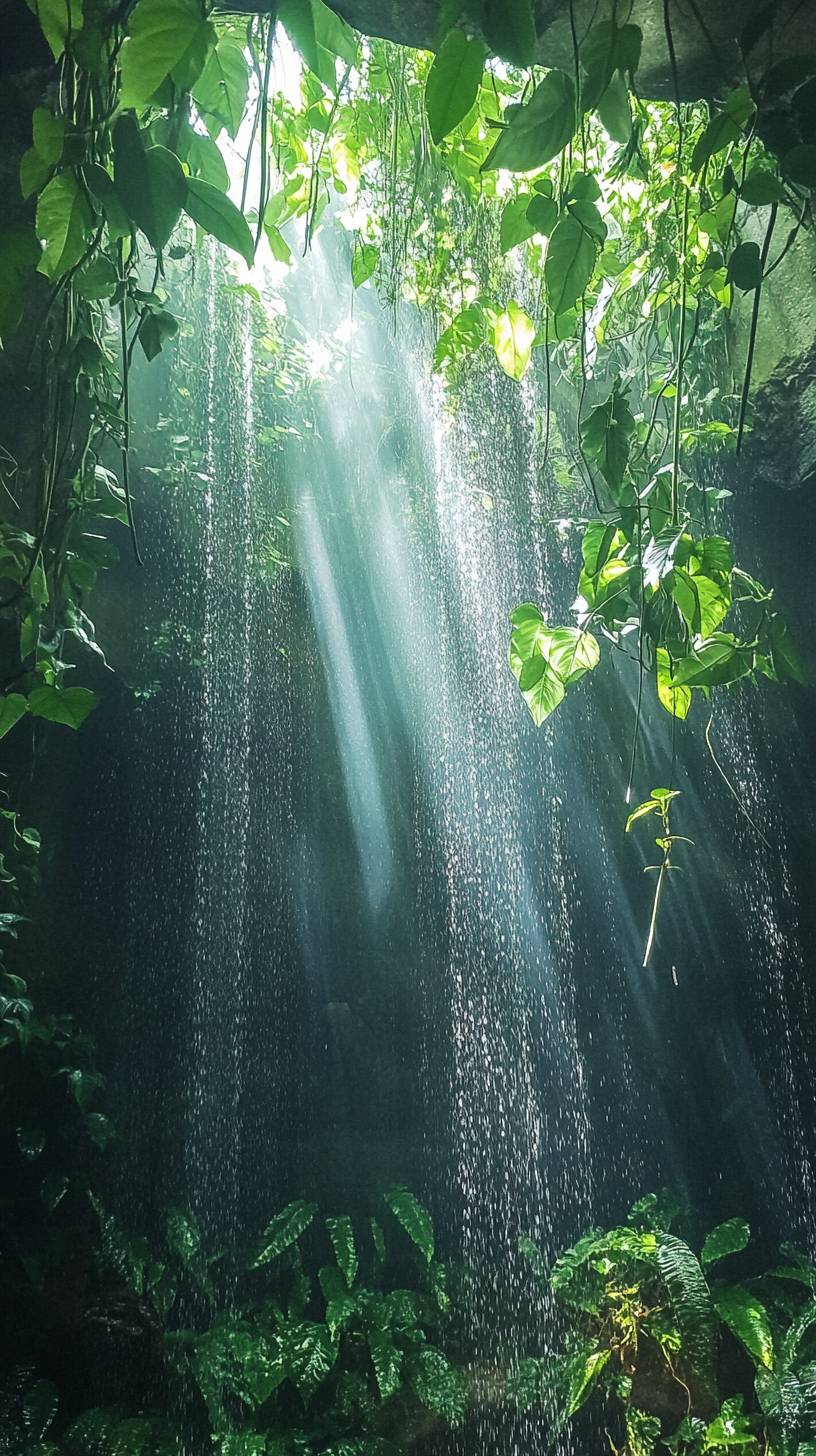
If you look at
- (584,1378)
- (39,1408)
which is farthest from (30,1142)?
(584,1378)

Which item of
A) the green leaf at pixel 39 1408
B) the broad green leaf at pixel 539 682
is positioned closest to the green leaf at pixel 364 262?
the broad green leaf at pixel 539 682

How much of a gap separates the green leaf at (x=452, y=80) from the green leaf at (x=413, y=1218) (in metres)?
4.56

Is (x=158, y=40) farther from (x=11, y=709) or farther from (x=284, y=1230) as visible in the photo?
(x=284, y=1230)

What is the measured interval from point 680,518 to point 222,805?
443 centimetres

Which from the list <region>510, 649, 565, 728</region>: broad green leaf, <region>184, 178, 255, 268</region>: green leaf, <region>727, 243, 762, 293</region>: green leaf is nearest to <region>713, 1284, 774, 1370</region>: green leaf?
<region>510, 649, 565, 728</region>: broad green leaf

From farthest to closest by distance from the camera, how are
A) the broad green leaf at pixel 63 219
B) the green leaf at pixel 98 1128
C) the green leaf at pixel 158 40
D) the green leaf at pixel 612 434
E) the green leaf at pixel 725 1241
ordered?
the green leaf at pixel 725 1241
the green leaf at pixel 98 1128
the green leaf at pixel 612 434
the broad green leaf at pixel 63 219
the green leaf at pixel 158 40

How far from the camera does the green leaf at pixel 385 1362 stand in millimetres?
3533

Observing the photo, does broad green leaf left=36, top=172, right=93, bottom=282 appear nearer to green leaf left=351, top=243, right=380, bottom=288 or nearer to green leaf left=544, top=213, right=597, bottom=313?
green leaf left=544, top=213, right=597, bottom=313

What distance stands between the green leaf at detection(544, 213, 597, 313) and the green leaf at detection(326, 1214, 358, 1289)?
4216 mm

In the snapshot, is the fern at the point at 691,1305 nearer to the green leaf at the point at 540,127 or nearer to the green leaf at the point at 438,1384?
the green leaf at the point at 438,1384

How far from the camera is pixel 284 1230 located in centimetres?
430

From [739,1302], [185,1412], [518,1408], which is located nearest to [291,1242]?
[185,1412]

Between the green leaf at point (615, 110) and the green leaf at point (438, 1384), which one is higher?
the green leaf at point (615, 110)

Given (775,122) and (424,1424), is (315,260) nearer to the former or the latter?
(775,122)
